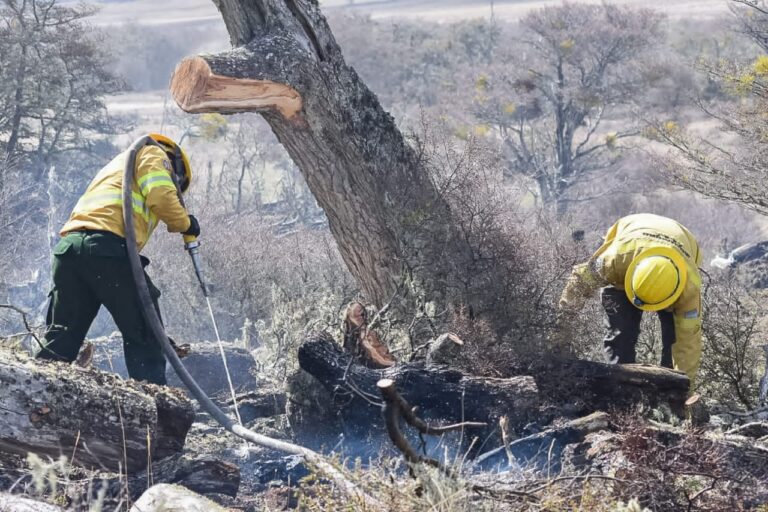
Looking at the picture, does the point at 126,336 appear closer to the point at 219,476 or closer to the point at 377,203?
the point at 219,476

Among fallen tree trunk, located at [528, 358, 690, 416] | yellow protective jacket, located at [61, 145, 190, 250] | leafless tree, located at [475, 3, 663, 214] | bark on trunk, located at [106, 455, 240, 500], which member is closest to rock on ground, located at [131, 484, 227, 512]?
bark on trunk, located at [106, 455, 240, 500]

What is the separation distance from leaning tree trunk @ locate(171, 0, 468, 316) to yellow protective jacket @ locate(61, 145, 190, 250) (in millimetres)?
442

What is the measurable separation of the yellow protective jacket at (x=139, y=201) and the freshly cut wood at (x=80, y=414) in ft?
3.41

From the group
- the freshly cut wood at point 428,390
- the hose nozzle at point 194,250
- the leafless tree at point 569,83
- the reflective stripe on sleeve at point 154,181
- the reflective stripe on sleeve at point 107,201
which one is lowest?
the leafless tree at point 569,83

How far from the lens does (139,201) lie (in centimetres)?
527

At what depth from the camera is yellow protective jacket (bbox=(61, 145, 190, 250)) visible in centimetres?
520

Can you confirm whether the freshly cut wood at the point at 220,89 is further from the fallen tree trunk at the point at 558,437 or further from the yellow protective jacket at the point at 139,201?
the fallen tree trunk at the point at 558,437

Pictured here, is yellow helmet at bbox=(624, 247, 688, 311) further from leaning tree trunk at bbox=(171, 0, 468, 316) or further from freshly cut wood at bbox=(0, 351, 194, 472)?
freshly cut wood at bbox=(0, 351, 194, 472)

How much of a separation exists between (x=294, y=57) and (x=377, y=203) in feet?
3.43

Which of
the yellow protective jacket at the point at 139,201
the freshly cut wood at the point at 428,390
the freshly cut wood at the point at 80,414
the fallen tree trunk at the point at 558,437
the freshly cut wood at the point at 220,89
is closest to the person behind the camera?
the freshly cut wood at the point at 80,414

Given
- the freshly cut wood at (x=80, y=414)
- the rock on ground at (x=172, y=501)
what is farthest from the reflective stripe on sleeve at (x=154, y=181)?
→ the rock on ground at (x=172, y=501)

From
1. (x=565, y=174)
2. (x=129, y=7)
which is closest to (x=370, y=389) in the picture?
(x=565, y=174)

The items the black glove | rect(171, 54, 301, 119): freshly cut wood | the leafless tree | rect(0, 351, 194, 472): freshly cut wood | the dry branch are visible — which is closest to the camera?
the dry branch

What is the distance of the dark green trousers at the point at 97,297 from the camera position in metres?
5.13
